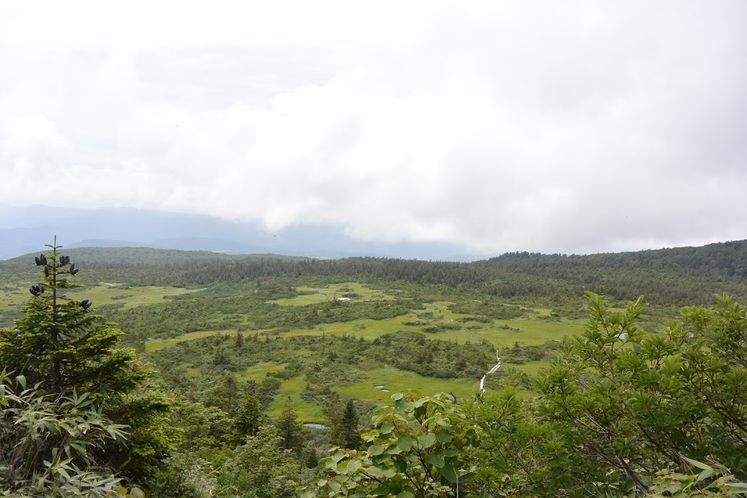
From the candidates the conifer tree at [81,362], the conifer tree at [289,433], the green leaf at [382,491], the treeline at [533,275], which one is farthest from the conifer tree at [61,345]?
the treeline at [533,275]

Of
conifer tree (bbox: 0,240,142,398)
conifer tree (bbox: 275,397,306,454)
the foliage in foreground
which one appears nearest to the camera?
the foliage in foreground

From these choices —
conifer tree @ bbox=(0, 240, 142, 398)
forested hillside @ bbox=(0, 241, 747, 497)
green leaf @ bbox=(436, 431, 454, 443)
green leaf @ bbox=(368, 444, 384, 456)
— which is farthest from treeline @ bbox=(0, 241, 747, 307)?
green leaf @ bbox=(368, 444, 384, 456)

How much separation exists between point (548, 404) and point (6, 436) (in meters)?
4.57

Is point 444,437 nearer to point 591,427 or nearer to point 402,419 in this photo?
point 402,419

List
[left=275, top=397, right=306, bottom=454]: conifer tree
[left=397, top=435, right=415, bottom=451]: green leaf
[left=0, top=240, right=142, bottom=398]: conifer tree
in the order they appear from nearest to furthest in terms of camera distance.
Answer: [left=397, top=435, right=415, bottom=451]: green leaf, [left=0, top=240, right=142, bottom=398]: conifer tree, [left=275, top=397, right=306, bottom=454]: conifer tree

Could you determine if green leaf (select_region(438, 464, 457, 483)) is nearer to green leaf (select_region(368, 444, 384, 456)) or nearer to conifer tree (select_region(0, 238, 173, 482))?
green leaf (select_region(368, 444, 384, 456))

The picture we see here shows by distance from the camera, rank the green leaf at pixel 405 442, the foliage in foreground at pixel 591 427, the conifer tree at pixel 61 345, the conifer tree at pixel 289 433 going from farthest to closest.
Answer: the conifer tree at pixel 289 433 → the conifer tree at pixel 61 345 → the foliage in foreground at pixel 591 427 → the green leaf at pixel 405 442

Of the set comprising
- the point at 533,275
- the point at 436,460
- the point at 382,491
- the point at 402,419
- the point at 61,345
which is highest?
the point at 402,419

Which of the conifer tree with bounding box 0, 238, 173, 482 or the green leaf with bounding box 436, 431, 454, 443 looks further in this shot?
the conifer tree with bounding box 0, 238, 173, 482

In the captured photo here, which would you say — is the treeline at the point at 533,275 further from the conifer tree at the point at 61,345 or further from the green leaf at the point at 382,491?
the green leaf at the point at 382,491

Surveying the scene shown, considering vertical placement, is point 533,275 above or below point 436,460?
below

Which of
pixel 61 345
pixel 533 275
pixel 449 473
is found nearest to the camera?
pixel 449 473

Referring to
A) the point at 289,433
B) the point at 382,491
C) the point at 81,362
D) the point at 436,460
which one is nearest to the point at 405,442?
the point at 436,460

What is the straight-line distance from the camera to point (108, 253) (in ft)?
561
